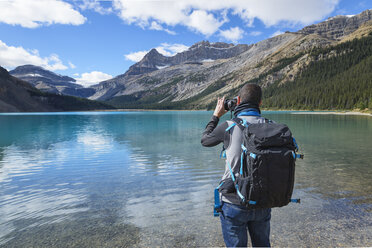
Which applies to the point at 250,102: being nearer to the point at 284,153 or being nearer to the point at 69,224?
the point at 284,153

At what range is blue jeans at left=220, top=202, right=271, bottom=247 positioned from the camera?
3.59 metres

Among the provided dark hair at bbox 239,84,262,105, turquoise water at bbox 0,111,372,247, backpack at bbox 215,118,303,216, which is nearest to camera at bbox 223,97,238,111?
dark hair at bbox 239,84,262,105

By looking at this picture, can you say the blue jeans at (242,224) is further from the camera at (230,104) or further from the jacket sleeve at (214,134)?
the camera at (230,104)

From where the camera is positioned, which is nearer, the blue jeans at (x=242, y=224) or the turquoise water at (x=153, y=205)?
the blue jeans at (x=242, y=224)

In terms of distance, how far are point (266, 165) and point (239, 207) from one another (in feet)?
2.69

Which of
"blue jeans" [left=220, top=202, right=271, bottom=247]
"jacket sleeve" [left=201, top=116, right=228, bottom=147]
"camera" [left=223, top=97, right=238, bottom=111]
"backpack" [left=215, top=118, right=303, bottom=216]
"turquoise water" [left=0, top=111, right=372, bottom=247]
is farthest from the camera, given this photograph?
"turquoise water" [left=0, top=111, right=372, bottom=247]

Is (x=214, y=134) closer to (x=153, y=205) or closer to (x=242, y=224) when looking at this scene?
(x=242, y=224)

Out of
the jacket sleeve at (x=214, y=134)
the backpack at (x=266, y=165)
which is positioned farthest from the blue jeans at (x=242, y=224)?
the jacket sleeve at (x=214, y=134)

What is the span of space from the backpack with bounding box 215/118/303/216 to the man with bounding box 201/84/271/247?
153 mm

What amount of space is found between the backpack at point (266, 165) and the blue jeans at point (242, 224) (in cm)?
20

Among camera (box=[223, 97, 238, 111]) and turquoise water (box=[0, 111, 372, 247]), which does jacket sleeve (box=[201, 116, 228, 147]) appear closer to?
camera (box=[223, 97, 238, 111])

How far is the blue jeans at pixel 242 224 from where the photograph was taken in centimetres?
359

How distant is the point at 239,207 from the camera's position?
3.58 metres

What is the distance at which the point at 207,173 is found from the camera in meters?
14.7
